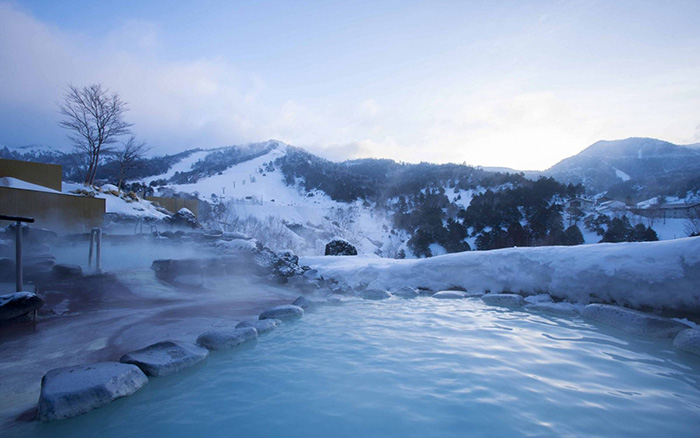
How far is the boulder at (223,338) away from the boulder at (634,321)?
15.5 ft

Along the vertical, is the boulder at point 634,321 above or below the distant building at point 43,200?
below

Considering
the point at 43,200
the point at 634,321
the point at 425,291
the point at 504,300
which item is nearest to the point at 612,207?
the point at 425,291

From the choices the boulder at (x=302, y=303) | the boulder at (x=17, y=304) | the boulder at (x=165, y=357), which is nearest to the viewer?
the boulder at (x=165, y=357)

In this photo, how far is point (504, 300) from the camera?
572 centimetres

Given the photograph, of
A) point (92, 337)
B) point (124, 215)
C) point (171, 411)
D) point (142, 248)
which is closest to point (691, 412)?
point (171, 411)

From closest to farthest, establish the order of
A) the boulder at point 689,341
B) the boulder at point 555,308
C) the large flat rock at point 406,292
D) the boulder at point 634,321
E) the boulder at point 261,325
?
the boulder at point 689,341 → the boulder at point 634,321 → the boulder at point 261,325 → the boulder at point 555,308 → the large flat rock at point 406,292

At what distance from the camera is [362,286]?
784 centimetres

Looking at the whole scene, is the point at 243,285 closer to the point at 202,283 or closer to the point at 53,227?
the point at 202,283

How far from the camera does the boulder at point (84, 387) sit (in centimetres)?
220

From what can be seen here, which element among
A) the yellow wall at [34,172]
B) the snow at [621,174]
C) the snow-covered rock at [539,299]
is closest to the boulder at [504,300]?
the snow-covered rock at [539,299]

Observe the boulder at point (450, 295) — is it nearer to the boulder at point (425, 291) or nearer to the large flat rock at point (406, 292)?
the boulder at point (425, 291)

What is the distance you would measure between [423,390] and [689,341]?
2.99 m

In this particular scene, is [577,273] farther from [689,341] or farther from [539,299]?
[689,341]

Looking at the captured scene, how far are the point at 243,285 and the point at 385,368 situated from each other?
5.55 metres
